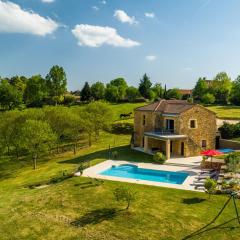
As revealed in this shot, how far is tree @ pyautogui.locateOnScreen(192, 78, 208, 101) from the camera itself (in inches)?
3714

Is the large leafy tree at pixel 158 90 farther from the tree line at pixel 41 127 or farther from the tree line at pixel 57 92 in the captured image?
the tree line at pixel 41 127

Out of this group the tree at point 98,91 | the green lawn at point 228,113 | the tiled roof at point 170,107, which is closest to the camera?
the tiled roof at point 170,107

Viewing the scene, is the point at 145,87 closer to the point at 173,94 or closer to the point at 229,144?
the point at 173,94

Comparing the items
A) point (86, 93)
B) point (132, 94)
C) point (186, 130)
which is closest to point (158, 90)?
point (132, 94)

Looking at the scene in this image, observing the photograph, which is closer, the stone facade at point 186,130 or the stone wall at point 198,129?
the stone facade at point 186,130

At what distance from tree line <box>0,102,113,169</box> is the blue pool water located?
10.6m

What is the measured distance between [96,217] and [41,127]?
771 inches

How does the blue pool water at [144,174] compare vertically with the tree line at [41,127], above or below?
below

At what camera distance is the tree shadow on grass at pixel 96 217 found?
17.7 m

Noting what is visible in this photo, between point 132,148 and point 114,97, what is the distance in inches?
2112

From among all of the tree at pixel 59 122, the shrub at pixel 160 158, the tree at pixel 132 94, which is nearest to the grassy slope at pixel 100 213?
the shrub at pixel 160 158

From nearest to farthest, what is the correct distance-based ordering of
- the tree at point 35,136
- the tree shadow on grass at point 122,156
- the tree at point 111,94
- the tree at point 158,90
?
the tree at point 35,136, the tree shadow on grass at point 122,156, the tree at point 111,94, the tree at point 158,90

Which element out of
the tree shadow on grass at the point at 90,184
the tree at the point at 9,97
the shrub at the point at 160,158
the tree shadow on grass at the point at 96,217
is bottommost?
the tree shadow on grass at the point at 96,217

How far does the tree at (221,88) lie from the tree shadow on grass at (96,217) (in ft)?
261
